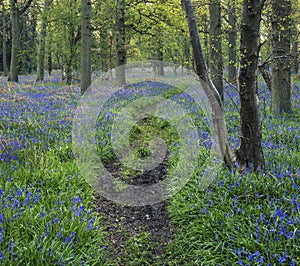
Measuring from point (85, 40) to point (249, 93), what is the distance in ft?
29.4

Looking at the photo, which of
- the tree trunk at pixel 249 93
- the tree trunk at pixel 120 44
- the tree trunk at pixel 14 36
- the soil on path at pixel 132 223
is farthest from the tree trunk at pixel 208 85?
the tree trunk at pixel 14 36

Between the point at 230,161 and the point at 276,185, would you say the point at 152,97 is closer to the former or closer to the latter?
the point at 230,161

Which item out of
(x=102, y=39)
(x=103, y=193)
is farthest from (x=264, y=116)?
(x=102, y=39)

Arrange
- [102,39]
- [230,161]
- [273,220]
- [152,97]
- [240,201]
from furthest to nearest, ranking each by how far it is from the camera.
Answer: [102,39] < [152,97] < [230,161] < [240,201] < [273,220]

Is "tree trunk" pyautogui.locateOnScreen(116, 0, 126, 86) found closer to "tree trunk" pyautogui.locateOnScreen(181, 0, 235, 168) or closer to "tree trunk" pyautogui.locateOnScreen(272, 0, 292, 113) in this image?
"tree trunk" pyautogui.locateOnScreen(272, 0, 292, 113)

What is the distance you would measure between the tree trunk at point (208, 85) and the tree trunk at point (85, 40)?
804cm

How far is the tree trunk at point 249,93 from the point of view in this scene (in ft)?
15.6

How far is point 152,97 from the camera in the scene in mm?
11656

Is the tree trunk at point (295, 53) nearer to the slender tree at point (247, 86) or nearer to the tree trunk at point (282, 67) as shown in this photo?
the tree trunk at point (282, 67)

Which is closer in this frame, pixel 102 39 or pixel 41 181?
pixel 41 181

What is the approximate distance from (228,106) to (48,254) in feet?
28.5

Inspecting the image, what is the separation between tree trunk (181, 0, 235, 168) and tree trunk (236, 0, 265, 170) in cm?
25

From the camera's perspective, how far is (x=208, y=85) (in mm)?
5273

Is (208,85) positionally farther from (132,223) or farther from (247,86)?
(132,223)
